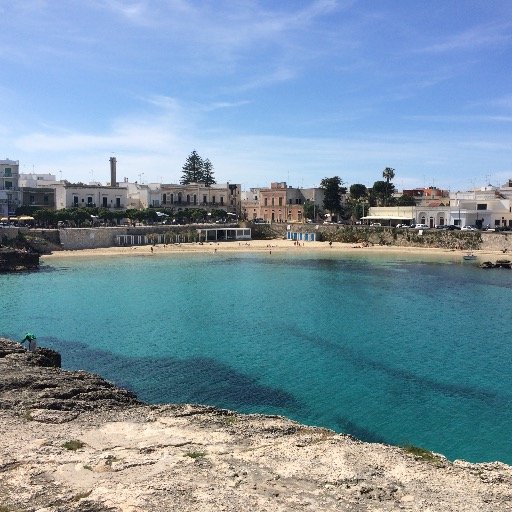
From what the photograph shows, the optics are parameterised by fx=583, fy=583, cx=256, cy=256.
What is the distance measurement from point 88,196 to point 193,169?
4341 centimetres

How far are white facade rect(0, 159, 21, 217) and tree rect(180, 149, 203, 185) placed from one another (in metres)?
48.6

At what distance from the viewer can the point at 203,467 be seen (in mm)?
15812

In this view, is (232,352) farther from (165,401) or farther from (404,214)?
(404,214)

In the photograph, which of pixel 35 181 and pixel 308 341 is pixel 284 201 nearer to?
pixel 35 181

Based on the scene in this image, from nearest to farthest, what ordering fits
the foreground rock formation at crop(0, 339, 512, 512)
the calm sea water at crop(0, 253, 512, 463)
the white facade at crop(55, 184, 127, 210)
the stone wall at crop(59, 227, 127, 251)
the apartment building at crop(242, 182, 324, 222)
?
the foreground rock formation at crop(0, 339, 512, 512) → the calm sea water at crop(0, 253, 512, 463) → the stone wall at crop(59, 227, 127, 251) → the white facade at crop(55, 184, 127, 210) → the apartment building at crop(242, 182, 324, 222)

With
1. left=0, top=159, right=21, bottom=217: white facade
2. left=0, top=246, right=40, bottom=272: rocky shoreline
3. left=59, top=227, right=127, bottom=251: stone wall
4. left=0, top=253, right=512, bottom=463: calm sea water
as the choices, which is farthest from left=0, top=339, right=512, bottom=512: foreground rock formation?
left=0, top=159, right=21, bottom=217: white facade

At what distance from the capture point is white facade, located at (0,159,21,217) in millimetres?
101125

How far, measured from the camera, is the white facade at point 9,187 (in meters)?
101

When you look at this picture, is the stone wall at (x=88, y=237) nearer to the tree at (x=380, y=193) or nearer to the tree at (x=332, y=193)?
the tree at (x=332, y=193)

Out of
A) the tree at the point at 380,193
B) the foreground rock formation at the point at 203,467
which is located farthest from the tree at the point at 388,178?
the foreground rock formation at the point at 203,467

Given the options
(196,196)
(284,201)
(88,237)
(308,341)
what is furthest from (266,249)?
(308,341)

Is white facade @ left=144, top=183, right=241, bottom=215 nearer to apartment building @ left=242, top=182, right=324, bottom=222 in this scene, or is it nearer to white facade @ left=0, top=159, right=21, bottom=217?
apartment building @ left=242, top=182, right=324, bottom=222

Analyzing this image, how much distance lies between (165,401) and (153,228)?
79.2m

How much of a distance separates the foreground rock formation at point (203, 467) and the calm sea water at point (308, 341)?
17.4 feet
